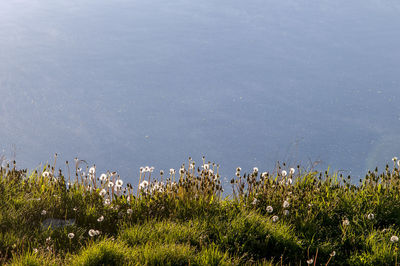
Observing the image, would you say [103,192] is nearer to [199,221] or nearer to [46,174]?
[46,174]

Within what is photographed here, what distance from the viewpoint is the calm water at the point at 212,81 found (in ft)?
35.2

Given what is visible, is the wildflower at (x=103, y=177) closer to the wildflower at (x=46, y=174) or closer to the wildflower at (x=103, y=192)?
the wildflower at (x=103, y=192)

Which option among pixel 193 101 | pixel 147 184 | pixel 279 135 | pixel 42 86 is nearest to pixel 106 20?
pixel 42 86

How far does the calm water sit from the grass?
1.29 meters

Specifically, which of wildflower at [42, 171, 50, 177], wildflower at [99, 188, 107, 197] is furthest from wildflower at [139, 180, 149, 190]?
wildflower at [42, 171, 50, 177]

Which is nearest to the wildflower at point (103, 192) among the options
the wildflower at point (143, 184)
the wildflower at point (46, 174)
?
the wildflower at point (143, 184)

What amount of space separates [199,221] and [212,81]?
424 inches

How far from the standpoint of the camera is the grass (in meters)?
3.75

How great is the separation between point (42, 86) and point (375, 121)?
9.22 m

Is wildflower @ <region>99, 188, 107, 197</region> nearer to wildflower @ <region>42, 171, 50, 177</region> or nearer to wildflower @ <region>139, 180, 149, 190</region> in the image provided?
wildflower @ <region>139, 180, 149, 190</region>

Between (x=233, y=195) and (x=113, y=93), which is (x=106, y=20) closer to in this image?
(x=113, y=93)

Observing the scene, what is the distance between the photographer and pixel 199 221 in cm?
Answer: 427

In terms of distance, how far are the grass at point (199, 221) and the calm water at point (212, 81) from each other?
4.23ft

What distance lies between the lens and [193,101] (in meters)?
13.4
